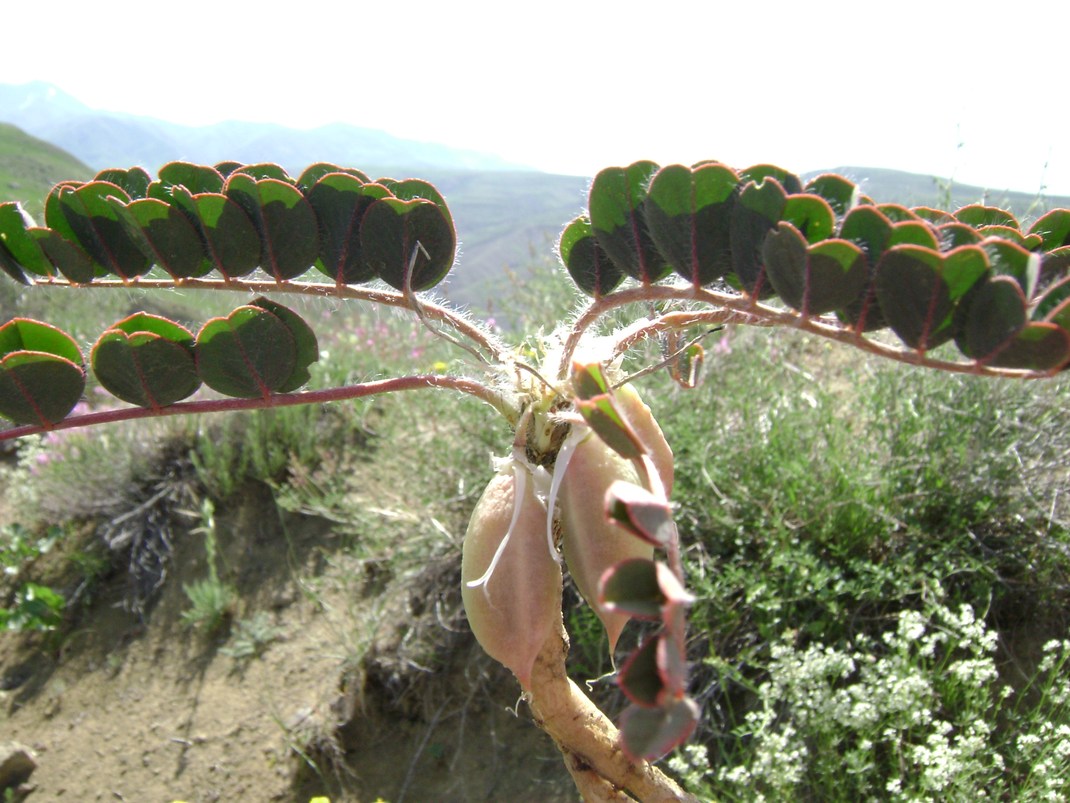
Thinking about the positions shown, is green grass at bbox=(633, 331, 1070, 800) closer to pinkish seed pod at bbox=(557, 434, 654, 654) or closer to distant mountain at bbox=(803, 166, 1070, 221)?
distant mountain at bbox=(803, 166, 1070, 221)

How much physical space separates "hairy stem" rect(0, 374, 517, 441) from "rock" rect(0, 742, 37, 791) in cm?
214

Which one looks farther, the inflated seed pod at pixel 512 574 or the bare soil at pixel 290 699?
the bare soil at pixel 290 699

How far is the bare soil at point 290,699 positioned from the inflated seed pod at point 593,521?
1.42 m

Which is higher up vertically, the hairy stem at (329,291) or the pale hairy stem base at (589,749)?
the hairy stem at (329,291)

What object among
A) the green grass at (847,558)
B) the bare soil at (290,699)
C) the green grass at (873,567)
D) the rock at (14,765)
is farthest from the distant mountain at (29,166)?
the green grass at (873,567)

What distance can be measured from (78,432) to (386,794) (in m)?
2.16

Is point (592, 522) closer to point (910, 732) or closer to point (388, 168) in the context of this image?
point (910, 732)

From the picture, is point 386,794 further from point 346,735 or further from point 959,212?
point 959,212

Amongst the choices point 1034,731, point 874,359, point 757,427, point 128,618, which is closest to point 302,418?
point 128,618

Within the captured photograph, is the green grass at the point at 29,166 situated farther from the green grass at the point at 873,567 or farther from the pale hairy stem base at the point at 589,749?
the pale hairy stem base at the point at 589,749

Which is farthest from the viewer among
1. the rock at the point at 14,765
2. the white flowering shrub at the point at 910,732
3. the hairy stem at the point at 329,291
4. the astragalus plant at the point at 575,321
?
the rock at the point at 14,765

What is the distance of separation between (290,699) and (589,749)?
182cm

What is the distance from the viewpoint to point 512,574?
52cm

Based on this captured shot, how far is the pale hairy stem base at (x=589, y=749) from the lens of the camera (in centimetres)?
60
